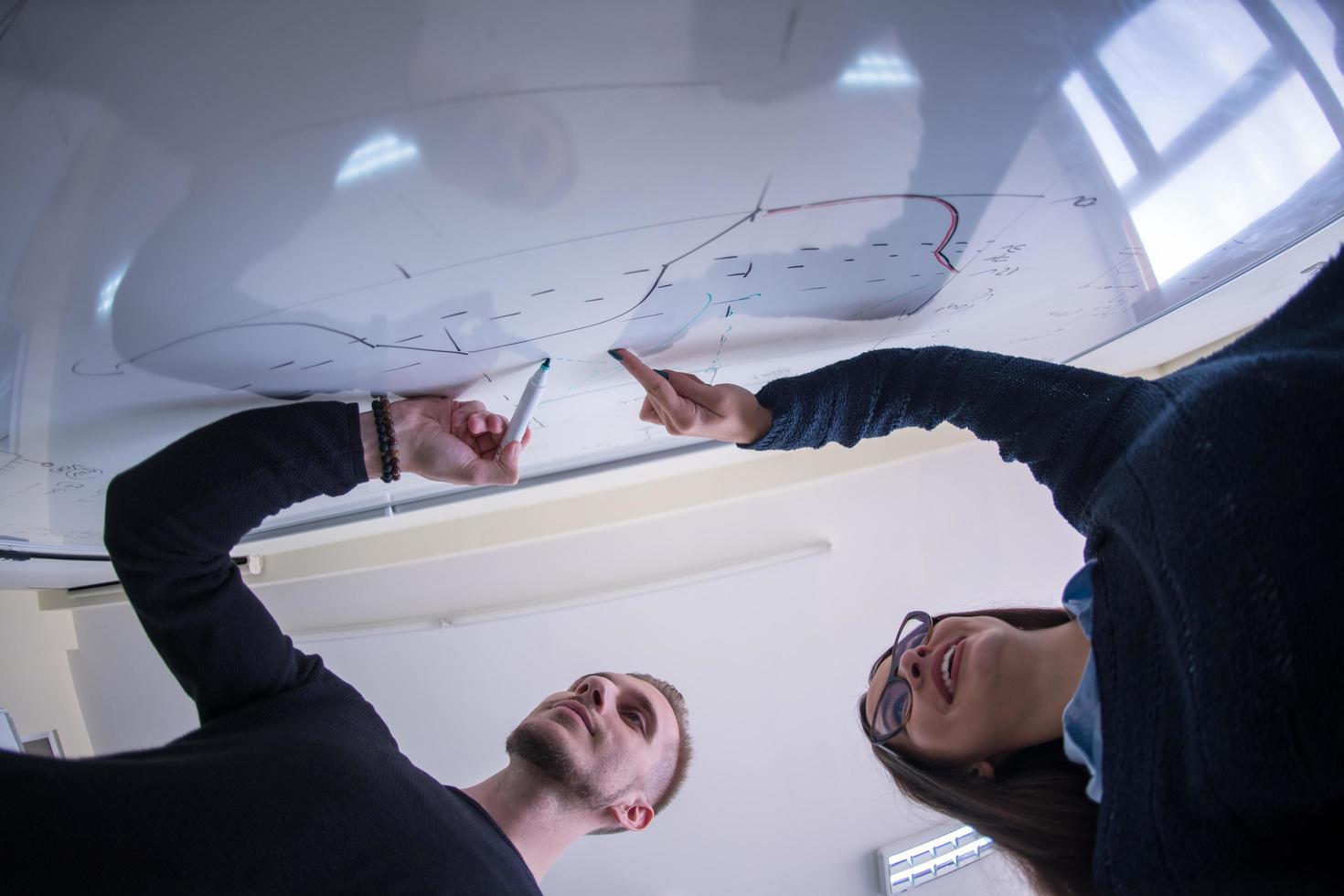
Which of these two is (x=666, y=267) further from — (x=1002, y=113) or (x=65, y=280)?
(x=65, y=280)

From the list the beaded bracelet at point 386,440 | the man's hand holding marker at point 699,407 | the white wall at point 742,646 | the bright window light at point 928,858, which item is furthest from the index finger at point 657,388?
the bright window light at point 928,858

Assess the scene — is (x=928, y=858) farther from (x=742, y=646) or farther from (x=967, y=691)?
(x=967, y=691)

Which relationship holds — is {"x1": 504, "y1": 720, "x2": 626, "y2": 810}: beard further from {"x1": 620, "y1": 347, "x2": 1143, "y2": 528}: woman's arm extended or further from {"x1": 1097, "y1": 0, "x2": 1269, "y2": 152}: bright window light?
{"x1": 1097, "y1": 0, "x2": 1269, "y2": 152}: bright window light

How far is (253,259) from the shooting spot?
424mm

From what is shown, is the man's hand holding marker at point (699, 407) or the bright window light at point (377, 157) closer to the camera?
the bright window light at point (377, 157)

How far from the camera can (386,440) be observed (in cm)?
64

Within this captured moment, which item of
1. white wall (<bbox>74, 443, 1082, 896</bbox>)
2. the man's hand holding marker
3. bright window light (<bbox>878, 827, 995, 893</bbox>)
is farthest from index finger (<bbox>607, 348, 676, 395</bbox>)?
bright window light (<bbox>878, 827, 995, 893</bbox>)

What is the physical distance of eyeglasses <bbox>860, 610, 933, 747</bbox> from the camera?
729 millimetres

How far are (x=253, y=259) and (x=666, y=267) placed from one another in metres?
0.29

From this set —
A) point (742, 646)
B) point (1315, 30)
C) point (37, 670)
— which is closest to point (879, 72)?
point (1315, 30)

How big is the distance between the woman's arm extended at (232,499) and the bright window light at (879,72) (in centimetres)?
46

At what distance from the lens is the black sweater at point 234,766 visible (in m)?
0.47

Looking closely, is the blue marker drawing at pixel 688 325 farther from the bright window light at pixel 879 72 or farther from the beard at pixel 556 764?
the beard at pixel 556 764

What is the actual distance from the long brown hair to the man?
50 centimetres
